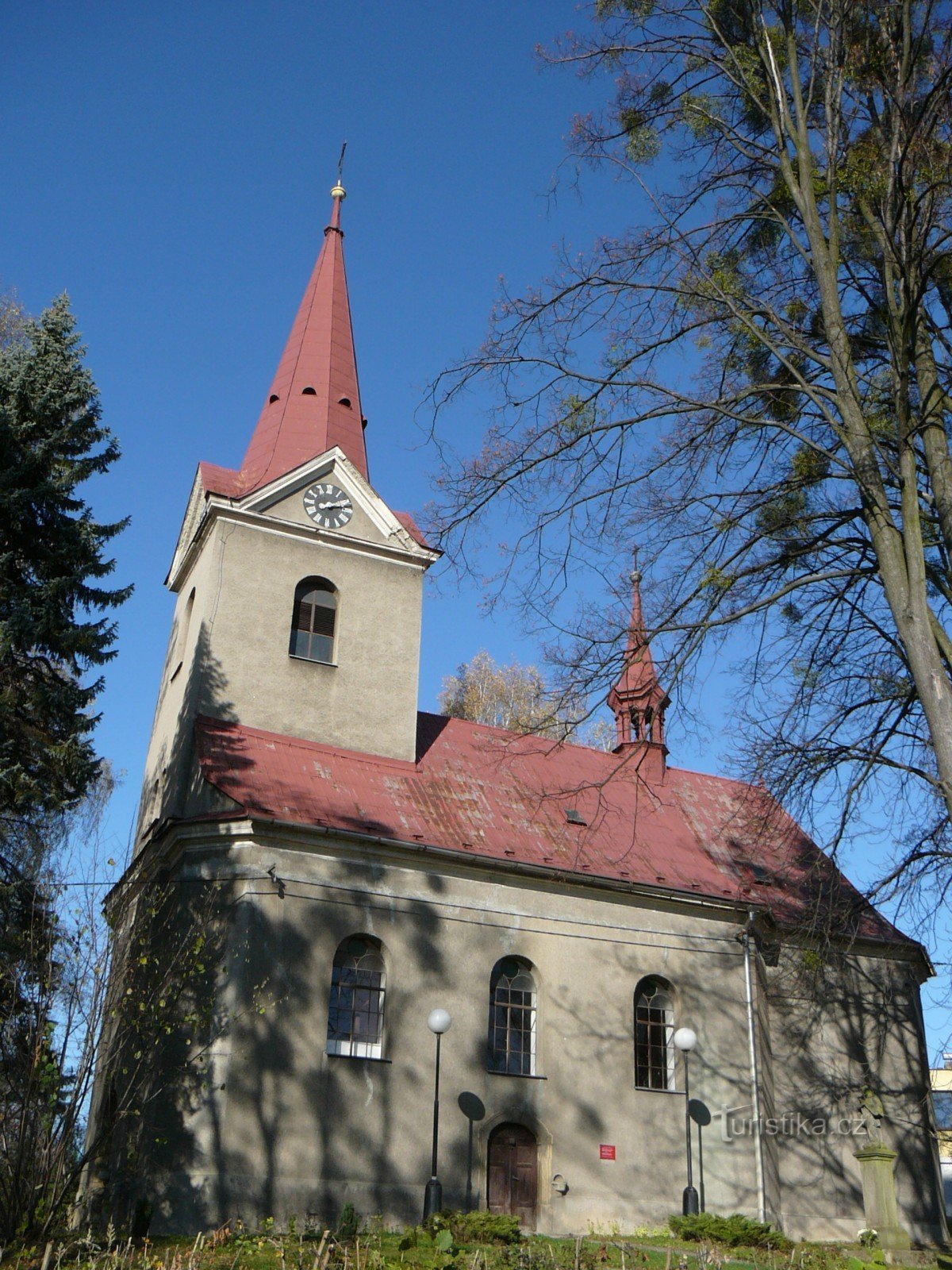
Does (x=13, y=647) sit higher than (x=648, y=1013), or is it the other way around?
(x=13, y=647)

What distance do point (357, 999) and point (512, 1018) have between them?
2718 mm

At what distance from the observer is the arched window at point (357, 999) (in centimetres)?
1681

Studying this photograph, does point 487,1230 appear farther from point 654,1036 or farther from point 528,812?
point 528,812

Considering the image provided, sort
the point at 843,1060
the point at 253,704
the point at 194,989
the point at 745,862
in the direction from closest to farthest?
the point at 194,989, the point at 253,704, the point at 843,1060, the point at 745,862

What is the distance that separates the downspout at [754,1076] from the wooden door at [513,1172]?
390cm

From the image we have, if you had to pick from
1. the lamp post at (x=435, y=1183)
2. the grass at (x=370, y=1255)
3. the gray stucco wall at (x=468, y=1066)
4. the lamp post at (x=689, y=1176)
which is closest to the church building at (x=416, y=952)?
the gray stucco wall at (x=468, y=1066)

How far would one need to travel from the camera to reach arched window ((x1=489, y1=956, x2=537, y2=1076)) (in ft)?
59.4

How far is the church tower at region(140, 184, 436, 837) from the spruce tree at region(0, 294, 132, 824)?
296 centimetres

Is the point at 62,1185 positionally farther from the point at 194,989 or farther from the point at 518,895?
the point at 518,895

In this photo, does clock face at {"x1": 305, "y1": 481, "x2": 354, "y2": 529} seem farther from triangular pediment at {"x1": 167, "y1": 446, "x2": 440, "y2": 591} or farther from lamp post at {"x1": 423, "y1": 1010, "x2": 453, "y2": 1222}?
lamp post at {"x1": 423, "y1": 1010, "x2": 453, "y2": 1222}

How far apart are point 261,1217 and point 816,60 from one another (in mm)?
15096

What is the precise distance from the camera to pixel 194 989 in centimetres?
1633

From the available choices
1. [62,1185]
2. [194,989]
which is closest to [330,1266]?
[62,1185]

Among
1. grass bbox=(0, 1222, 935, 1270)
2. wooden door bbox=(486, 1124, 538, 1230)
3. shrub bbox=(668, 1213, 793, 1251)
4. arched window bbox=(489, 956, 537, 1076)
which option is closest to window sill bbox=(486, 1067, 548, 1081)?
arched window bbox=(489, 956, 537, 1076)
